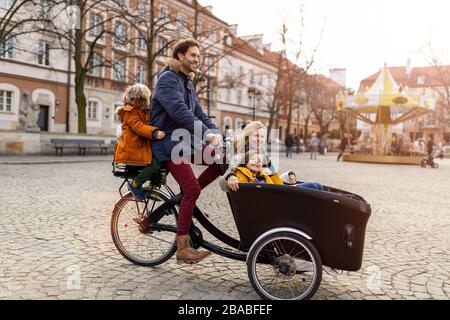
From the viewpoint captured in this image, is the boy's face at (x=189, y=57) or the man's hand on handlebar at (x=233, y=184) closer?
the man's hand on handlebar at (x=233, y=184)

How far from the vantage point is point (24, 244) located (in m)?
4.78

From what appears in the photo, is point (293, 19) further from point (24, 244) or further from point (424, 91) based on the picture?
point (24, 244)

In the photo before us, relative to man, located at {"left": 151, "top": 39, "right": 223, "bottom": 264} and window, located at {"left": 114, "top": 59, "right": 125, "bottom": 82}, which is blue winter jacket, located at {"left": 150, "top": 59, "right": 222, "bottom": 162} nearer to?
man, located at {"left": 151, "top": 39, "right": 223, "bottom": 264}

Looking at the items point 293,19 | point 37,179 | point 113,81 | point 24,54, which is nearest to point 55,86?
point 24,54

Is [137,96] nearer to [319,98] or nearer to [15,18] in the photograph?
[15,18]

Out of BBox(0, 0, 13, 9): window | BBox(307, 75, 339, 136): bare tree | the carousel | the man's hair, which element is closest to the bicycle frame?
the man's hair

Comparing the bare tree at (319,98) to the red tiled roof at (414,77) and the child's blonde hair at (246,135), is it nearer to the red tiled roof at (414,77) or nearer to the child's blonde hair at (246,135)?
the red tiled roof at (414,77)

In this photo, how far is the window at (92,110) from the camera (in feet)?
117

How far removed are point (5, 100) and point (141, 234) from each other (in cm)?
2945

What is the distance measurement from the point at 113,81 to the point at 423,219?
1313 inches

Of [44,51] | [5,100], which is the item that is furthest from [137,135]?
[44,51]

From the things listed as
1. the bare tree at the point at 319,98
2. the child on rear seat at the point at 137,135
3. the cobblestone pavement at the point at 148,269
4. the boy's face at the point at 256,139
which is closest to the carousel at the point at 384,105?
the bare tree at the point at 319,98

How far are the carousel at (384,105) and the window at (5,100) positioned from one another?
21.9 metres

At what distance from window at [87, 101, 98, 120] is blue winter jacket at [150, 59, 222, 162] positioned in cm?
3329
